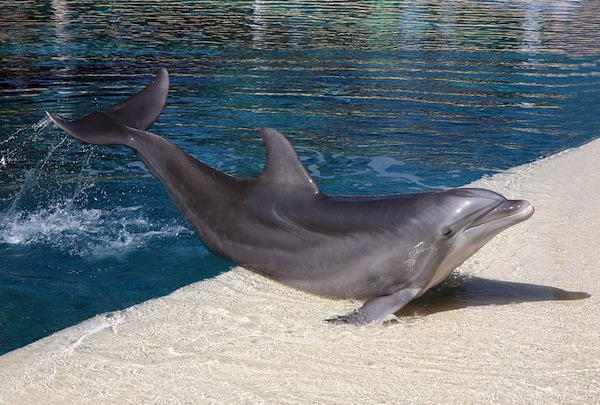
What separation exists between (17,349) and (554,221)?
4937mm

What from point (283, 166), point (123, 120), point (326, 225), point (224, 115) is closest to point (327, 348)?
point (326, 225)

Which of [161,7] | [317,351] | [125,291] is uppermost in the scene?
[317,351]

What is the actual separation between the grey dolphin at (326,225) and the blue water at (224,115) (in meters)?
0.61

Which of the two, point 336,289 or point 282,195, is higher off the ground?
point 282,195

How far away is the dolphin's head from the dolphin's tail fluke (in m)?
2.77

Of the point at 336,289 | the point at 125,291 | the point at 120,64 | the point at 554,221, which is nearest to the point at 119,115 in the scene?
the point at 125,291

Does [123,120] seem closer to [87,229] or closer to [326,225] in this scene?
[87,229]

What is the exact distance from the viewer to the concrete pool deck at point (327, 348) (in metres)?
4.82

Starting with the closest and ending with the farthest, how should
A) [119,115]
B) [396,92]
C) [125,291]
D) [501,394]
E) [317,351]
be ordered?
[501,394] < [317,351] < [125,291] < [119,115] < [396,92]

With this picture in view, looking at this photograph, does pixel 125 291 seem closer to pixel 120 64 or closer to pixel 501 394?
pixel 501 394

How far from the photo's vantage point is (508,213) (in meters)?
5.88

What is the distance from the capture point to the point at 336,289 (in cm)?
628

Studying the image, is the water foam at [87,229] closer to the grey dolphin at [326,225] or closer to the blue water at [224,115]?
the blue water at [224,115]

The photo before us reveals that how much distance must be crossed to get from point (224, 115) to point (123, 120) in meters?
5.97
